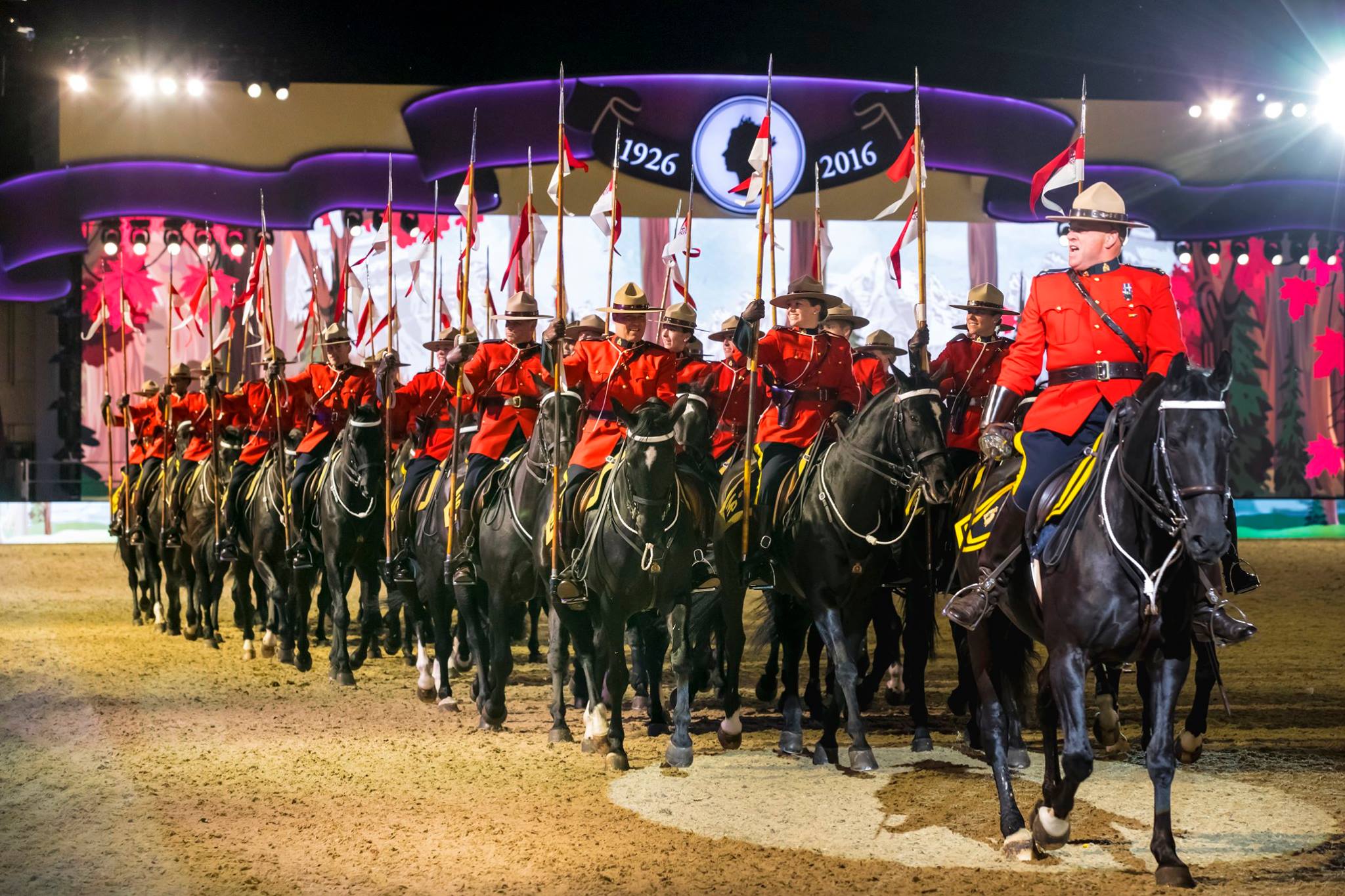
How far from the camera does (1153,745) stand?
545 cm

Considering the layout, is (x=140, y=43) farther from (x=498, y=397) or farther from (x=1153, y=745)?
(x=1153, y=745)

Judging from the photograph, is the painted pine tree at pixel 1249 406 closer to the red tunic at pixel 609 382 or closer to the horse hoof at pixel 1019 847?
the red tunic at pixel 609 382

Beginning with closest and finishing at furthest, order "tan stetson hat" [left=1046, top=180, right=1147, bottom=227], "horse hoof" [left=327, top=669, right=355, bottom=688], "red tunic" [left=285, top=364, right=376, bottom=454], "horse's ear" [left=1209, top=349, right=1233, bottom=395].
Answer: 1. "horse's ear" [left=1209, top=349, right=1233, bottom=395]
2. "tan stetson hat" [left=1046, top=180, right=1147, bottom=227]
3. "horse hoof" [left=327, top=669, right=355, bottom=688]
4. "red tunic" [left=285, top=364, right=376, bottom=454]

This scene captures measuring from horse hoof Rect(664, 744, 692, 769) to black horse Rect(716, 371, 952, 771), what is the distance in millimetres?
642

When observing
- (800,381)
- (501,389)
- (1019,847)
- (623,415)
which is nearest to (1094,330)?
(1019,847)

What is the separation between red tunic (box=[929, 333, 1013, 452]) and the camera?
8852 millimetres

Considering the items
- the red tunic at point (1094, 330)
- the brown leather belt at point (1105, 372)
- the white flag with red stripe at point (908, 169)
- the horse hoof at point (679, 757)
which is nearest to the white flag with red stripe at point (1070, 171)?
the white flag with red stripe at point (908, 169)

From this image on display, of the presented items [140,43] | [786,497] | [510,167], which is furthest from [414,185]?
[786,497]

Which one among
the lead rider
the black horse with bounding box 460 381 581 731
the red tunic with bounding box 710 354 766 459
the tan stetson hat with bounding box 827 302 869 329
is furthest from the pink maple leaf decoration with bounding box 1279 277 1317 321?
the lead rider

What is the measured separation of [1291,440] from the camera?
23.2 m

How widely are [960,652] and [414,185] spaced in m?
15.8

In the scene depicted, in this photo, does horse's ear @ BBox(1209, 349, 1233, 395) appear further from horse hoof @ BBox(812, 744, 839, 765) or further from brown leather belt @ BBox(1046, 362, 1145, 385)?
horse hoof @ BBox(812, 744, 839, 765)

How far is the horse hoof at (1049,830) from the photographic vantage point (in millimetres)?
5750

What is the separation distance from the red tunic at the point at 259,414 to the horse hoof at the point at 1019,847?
26.4 feet
